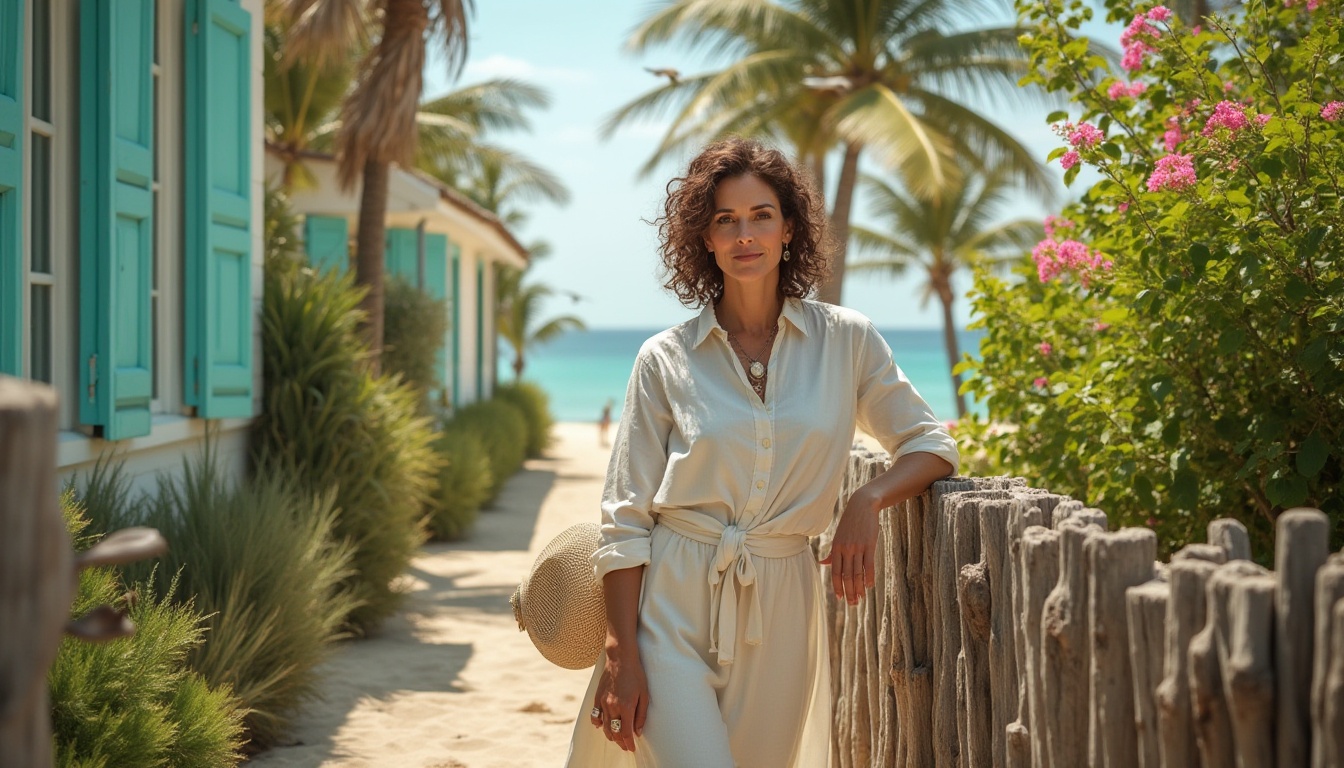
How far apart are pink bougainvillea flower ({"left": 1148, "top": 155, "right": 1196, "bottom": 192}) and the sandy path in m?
3.17

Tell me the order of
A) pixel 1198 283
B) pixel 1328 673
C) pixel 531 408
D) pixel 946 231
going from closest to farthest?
pixel 1328 673 < pixel 1198 283 < pixel 531 408 < pixel 946 231

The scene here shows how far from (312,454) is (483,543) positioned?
14.2 ft

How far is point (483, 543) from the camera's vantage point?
11250mm

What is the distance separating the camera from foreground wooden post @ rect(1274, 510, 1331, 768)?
5.69 ft

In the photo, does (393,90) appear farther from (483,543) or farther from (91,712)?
(91,712)

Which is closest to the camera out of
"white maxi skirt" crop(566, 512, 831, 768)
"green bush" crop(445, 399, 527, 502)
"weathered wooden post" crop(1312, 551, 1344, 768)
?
"weathered wooden post" crop(1312, 551, 1344, 768)

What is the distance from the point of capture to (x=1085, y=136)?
4.16 meters

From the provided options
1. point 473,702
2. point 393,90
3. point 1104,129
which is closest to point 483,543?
point 393,90

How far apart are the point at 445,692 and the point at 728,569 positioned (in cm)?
368

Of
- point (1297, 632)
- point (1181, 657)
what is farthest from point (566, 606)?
point (1297, 632)

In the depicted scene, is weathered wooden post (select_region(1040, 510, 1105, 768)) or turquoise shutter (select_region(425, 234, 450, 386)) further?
turquoise shutter (select_region(425, 234, 450, 386))

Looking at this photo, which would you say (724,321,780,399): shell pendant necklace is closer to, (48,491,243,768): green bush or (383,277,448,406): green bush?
(48,491,243,768): green bush

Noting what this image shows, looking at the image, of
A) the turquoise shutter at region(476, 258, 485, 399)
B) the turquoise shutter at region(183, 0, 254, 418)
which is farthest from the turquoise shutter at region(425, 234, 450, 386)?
the turquoise shutter at region(183, 0, 254, 418)

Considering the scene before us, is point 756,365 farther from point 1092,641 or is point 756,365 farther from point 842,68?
point 842,68
